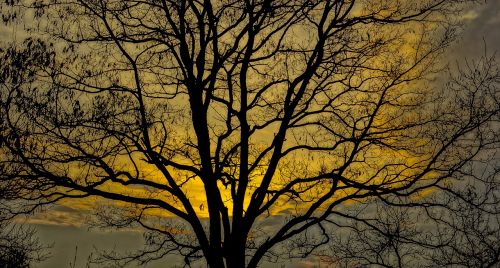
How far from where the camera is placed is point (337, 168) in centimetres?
1505

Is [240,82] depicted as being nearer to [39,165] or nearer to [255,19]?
[255,19]

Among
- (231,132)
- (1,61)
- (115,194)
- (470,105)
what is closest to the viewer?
(1,61)

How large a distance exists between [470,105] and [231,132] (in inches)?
262

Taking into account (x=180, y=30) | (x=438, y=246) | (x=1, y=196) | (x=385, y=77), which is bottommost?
(x=438, y=246)

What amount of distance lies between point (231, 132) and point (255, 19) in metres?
3.56

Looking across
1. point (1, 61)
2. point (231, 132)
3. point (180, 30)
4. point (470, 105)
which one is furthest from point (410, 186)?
point (1, 61)

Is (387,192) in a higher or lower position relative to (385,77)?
lower

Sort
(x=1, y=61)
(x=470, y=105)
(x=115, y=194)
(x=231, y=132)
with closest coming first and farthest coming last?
(x=1, y=61) < (x=115, y=194) < (x=470, y=105) < (x=231, y=132)

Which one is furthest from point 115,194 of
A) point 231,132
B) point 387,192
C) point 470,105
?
point 470,105

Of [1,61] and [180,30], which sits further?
[180,30]

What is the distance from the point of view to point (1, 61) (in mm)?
12656

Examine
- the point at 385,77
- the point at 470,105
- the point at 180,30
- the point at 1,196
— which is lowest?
the point at 1,196

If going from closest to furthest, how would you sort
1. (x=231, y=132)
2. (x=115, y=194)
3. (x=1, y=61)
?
(x=1, y=61) < (x=115, y=194) < (x=231, y=132)

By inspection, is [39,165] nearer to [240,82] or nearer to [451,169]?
[240,82]
